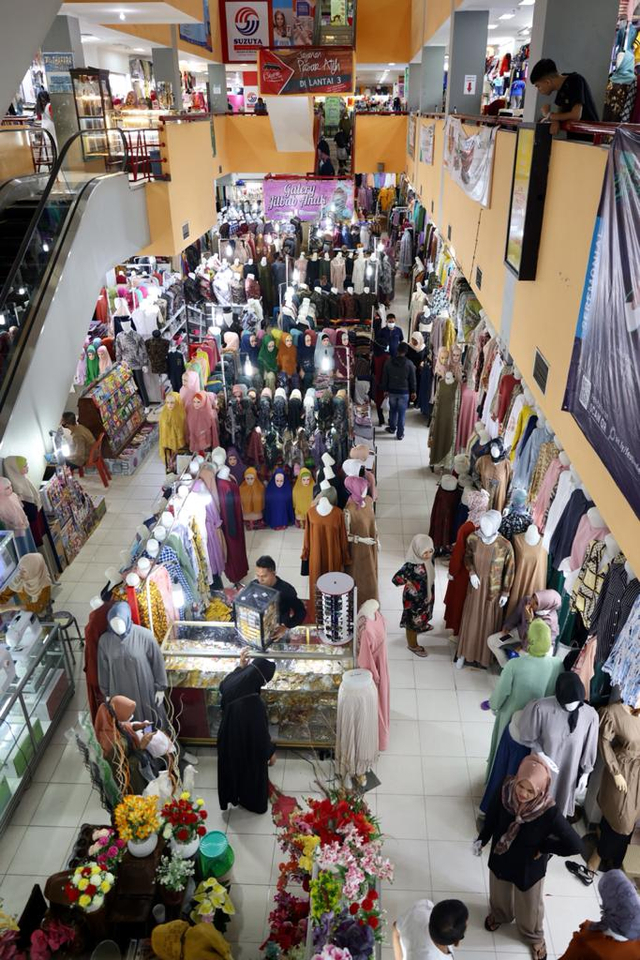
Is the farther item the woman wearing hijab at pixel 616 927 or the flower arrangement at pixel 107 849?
the flower arrangement at pixel 107 849

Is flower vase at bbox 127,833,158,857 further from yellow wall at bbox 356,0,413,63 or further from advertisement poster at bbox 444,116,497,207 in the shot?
yellow wall at bbox 356,0,413,63

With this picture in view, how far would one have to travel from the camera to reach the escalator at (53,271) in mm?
6977

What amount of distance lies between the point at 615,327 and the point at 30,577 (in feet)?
19.1

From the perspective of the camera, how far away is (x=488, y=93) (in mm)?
16562

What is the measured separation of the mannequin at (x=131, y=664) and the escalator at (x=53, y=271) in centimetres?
258

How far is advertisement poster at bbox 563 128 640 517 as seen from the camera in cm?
309

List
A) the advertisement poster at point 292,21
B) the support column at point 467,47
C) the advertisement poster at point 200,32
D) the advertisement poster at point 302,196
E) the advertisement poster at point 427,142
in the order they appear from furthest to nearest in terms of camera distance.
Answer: the advertisement poster at point 292,21 < the advertisement poster at point 302,196 < the advertisement poster at point 200,32 < the advertisement poster at point 427,142 < the support column at point 467,47

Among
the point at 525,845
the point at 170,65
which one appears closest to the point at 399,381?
the point at 525,845

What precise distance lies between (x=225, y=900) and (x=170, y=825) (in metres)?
0.53

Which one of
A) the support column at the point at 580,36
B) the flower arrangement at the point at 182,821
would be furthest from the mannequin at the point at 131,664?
the support column at the point at 580,36

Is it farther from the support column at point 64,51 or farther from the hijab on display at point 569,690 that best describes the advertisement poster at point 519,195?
the support column at point 64,51

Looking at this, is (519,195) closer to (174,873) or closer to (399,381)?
(174,873)

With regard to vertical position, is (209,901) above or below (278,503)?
above

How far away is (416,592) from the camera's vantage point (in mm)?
6539
